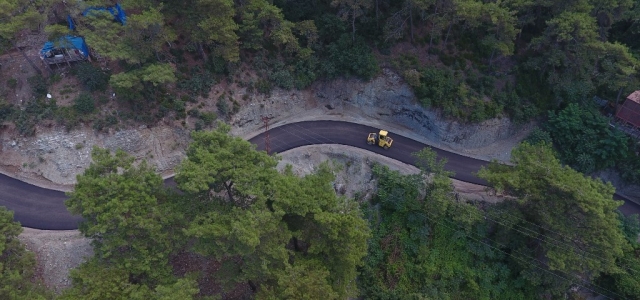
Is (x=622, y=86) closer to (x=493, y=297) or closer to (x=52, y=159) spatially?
(x=493, y=297)

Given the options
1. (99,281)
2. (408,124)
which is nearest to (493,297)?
(408,124)

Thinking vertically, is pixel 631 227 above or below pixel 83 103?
below

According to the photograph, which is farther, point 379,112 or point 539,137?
point 379,112

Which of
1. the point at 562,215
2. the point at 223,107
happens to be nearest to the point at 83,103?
the point at 223,107

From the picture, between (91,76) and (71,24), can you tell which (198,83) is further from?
(71,24)

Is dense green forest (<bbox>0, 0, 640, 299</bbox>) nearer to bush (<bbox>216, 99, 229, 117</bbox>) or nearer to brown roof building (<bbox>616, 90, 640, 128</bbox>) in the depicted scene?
bush (<bbox>216, 99, 229, 117</bbox>)

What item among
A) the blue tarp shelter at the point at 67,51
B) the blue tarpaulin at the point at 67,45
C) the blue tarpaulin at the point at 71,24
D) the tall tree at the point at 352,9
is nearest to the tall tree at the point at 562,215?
the tall tree at the point at 352,9

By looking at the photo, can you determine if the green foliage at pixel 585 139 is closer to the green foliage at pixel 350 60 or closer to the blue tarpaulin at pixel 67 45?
the green foliage at pixel 350 60
